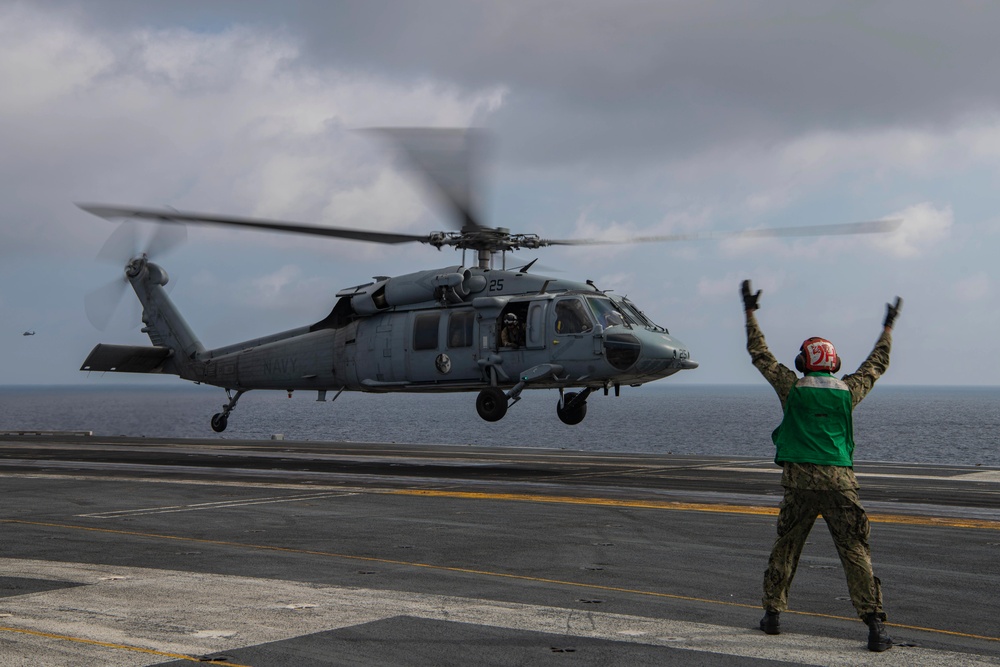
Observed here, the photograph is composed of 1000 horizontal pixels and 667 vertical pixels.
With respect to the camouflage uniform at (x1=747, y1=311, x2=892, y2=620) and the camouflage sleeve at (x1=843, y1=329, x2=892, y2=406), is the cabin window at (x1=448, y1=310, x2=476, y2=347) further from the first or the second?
the camouflage uniform at (x1=747, y1=311, x2=892, y2=620)

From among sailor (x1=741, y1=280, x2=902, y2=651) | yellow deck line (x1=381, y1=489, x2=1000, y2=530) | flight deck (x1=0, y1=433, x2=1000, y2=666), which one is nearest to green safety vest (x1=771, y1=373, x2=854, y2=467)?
sailor (x1=741, y1=280, x2=902, y2=651)

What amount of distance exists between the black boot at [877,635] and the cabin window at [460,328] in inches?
699

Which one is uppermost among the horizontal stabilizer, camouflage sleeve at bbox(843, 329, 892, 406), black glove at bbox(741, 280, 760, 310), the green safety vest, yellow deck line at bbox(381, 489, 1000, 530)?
the horizontal stabilizer

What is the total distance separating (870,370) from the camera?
7566 mm

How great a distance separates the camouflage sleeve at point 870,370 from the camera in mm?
7379

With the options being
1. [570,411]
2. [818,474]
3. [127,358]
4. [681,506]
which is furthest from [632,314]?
[127,358]

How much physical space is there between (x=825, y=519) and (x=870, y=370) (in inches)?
50.0

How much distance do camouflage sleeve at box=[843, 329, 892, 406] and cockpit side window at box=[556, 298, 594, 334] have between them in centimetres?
1480

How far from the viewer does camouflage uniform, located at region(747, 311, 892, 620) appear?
22.7 feet

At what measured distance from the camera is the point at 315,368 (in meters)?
27.5

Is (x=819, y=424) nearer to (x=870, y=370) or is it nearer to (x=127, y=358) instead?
(x=870, y=370)

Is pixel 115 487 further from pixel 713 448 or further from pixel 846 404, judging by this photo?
pixel 713 448

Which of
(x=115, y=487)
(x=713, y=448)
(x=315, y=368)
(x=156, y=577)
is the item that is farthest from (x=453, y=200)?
(x=713, y=448)

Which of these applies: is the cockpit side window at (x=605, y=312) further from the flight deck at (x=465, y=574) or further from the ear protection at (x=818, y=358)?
the ear protection at (x=818, y=358)
